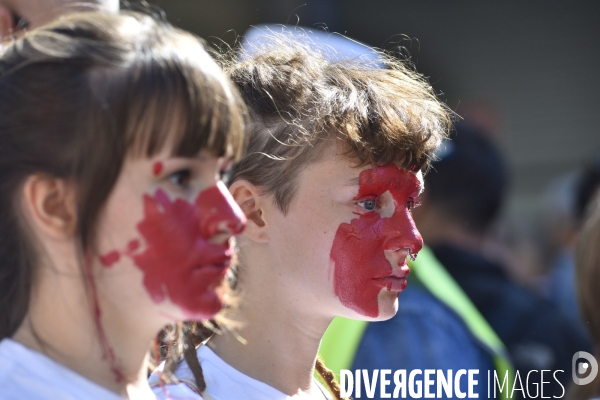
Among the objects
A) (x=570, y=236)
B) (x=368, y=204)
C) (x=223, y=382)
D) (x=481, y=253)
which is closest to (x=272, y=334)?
(x=223, y=382)

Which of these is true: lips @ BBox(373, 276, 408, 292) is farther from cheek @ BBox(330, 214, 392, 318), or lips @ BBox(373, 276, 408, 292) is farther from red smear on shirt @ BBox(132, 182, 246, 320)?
red smear on shirt @ BBox(132, 182, 246, 320)

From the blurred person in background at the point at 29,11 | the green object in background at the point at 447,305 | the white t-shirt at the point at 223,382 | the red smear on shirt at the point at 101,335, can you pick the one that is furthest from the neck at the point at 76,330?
the green object in background at the point at 447,305

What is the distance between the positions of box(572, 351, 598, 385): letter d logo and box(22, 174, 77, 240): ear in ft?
6.75

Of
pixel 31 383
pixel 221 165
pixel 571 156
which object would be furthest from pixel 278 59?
pixel 571 156

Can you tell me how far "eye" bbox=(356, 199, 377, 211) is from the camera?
207 centimetres

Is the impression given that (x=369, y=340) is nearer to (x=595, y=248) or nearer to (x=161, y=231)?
(x=595, y=248)

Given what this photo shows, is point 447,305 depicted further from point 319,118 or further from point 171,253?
point 171,253

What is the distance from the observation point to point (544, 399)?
3293 mm

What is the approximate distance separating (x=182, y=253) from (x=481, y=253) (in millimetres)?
2836

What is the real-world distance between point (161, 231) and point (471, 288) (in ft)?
9.04

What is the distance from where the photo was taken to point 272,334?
210cm

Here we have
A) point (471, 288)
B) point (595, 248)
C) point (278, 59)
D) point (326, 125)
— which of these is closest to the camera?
point (326, 125)

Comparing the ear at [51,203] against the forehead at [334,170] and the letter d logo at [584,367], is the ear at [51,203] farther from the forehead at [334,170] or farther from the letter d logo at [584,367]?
the letter d logo at [584,367]

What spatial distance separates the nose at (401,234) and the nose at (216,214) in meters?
0.63
